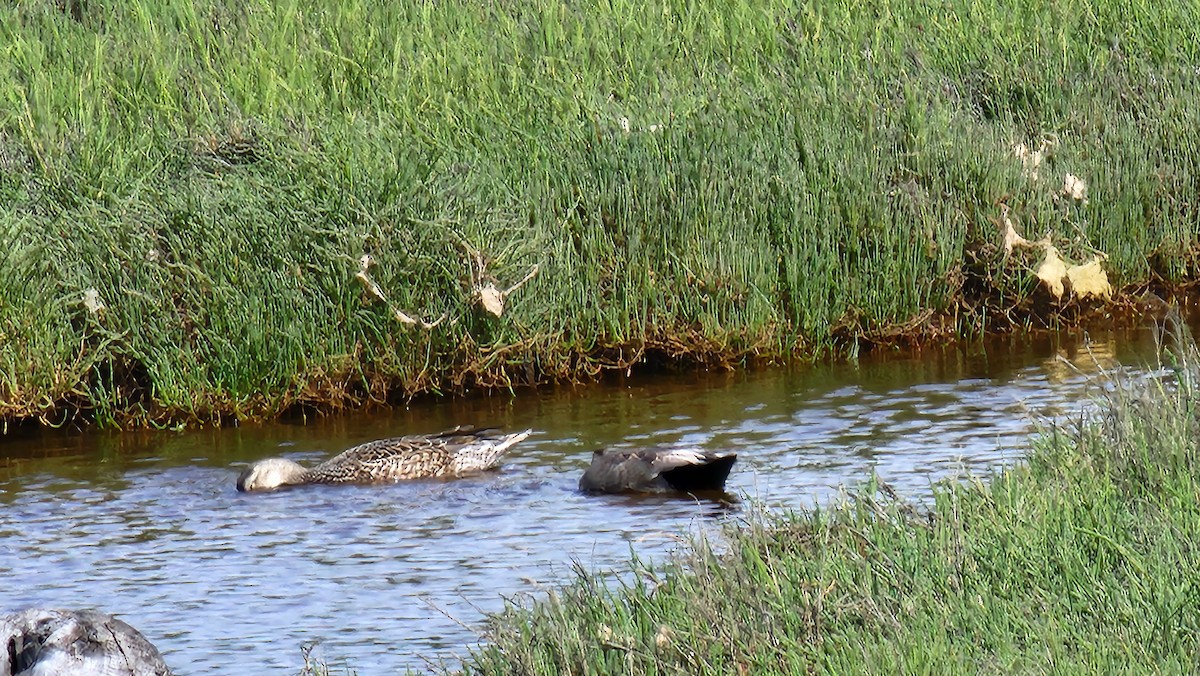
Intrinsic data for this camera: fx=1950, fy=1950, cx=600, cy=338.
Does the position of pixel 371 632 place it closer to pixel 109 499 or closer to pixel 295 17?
pixel 109 499

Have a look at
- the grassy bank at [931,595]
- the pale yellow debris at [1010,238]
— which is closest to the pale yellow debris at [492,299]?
the pale yellow debris at [1010,238]

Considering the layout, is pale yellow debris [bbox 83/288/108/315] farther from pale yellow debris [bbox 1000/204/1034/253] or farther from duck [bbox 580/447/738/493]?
pale yellow debris [bbox 1000/204/1034/253]

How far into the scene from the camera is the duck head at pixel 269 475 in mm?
8336

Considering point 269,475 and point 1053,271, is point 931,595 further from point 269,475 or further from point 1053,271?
point 1053,271

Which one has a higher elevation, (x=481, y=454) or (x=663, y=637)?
(x=481, y=454)

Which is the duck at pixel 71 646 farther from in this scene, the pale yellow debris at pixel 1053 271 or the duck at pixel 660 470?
the pale yellow debris at pixel 1053 271

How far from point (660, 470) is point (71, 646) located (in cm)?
294

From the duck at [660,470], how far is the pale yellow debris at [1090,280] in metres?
3.51

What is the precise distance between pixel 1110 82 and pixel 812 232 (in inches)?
106

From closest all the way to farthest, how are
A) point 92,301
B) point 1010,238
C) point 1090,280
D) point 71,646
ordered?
point 71,646 < point 92,301 < point 1010,238 < point 1090,280

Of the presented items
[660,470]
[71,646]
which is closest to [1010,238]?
[660,470]

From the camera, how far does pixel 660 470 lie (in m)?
7.99

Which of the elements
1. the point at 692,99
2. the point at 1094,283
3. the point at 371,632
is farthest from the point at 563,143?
the point at 371,632

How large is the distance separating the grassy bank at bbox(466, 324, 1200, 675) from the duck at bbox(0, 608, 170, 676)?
51.9 inches
